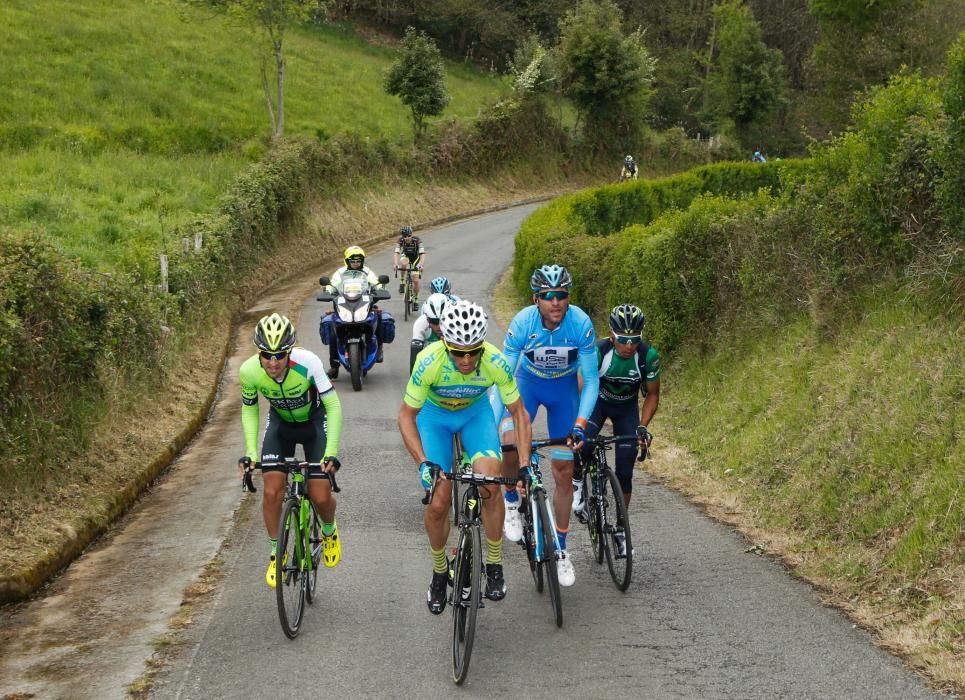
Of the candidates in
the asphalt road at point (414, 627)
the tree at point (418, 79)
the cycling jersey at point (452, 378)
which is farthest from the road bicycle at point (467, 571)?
the tree at point (418, 79)

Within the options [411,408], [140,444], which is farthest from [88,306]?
[411,408]

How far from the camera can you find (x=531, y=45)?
5556cm

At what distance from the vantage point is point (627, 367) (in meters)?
8.35

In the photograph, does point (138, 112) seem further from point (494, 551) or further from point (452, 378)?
point (494, 551)

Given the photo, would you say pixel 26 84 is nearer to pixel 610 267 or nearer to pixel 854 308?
pixel 610 267

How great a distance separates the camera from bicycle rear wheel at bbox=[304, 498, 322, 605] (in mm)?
7660

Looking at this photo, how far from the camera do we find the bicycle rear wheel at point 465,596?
6273 millimetres

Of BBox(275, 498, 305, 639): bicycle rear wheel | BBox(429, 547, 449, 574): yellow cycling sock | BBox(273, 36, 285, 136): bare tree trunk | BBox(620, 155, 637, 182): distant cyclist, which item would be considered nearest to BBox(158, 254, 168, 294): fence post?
BBox(275, 498, 305, 639): bicycle rear wheel

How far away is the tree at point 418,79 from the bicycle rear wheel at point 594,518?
117ft

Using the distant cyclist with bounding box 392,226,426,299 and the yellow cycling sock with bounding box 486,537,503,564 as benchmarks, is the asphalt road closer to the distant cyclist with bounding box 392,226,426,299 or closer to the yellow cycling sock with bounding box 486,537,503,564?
the yellow cycling sock with bounding box 486,537,503,564

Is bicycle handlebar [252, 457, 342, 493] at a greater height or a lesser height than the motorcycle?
lesser

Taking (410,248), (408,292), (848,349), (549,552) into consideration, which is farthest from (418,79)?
(549,552)

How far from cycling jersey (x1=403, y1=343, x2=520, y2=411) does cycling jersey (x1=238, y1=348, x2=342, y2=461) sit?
732mm

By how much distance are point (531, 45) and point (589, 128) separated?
586 cm
